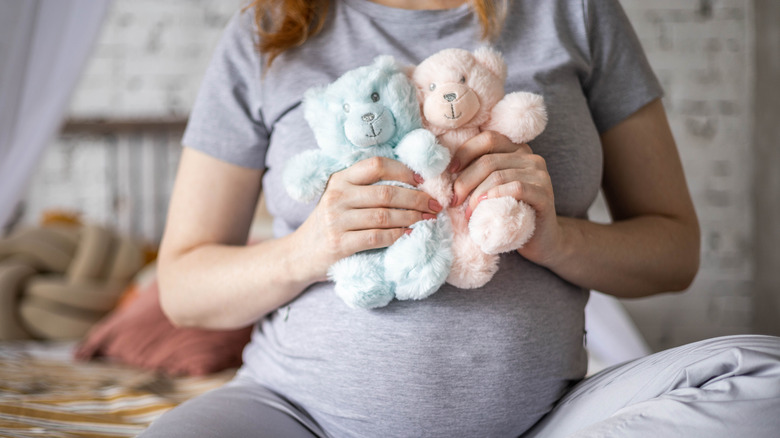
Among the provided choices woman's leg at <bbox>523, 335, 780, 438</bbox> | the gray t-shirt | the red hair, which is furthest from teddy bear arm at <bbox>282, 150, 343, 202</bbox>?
woman's leg at <bbox>523, 335, 780, 438</bbox>

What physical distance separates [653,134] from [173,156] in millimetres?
1942

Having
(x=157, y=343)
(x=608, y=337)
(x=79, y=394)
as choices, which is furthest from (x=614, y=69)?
(x=157, y=343)

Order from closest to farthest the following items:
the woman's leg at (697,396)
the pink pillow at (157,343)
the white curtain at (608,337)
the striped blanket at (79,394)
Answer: the woman's leg at (697,396) → the striped blanket at (79,394) → the pink pillow at (157,343) → the white curtain at (608,337)

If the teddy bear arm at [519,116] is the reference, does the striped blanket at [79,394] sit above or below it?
below

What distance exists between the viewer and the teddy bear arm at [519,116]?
67 cm

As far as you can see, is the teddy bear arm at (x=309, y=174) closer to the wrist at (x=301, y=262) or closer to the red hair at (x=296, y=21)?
the wrist at (x=301, y=262)

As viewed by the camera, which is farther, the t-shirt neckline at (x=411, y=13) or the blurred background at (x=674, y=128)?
the blurred background at (x=674, y=128)

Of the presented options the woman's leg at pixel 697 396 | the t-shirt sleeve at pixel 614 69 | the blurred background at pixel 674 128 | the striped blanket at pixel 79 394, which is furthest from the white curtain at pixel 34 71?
the blurred background at pixel 674 128

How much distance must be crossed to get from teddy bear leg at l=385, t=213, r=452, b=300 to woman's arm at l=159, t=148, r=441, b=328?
0.06 feet

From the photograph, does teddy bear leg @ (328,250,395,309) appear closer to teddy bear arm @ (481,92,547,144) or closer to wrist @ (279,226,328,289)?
wrist @ (279,226,328,289)

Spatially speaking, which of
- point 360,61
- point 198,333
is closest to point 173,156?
point 198,333

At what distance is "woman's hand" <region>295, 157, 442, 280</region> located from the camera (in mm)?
646

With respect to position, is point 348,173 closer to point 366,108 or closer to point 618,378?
point 366,108

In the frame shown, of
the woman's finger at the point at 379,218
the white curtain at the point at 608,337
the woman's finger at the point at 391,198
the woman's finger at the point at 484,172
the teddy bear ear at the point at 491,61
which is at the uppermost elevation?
the teddy bear ear at the point at 491,61
